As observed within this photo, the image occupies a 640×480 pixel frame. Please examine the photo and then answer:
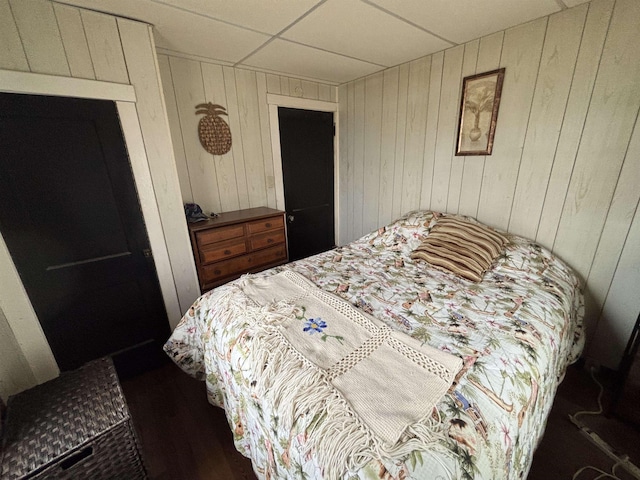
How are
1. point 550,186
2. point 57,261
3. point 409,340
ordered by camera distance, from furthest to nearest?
point 550,186 → point 57,261 → point 409,340

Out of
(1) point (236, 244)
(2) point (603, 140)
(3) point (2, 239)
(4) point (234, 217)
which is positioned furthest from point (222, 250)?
(2) point (603, 140)

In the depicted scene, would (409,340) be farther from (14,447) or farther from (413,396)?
(14,447)

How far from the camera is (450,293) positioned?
1457mm

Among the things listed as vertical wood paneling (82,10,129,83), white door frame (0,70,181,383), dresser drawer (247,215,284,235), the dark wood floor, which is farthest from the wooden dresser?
vertical wood paneling (82,10,129,83)

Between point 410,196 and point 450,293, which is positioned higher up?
point 410,196

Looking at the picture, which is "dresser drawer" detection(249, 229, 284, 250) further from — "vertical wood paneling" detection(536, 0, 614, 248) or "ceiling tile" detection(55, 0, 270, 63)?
"vertical wood paneling" detection(536, 0, 614, 248)

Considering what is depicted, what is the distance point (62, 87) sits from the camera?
1380 mm

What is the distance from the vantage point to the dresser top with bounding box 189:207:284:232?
2080 mm

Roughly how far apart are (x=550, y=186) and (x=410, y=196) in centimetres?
108

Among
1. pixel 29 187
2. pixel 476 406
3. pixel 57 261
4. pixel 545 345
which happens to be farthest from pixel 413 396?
pixel 29 187

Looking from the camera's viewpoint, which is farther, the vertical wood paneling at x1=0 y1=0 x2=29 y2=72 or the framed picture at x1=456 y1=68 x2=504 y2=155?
the framed picture at x1=456 y1=68 x2=504 y2=155

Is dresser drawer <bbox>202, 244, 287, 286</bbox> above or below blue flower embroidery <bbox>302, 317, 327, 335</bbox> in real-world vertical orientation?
below

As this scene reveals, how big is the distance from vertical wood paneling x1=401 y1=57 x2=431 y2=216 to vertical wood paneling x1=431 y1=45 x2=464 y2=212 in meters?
0.15

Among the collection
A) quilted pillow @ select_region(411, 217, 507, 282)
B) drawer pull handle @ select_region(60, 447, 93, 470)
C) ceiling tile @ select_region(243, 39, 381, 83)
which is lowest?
drawer pull handle @ select_region(60, 447, 93, 470)
